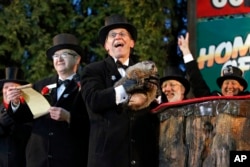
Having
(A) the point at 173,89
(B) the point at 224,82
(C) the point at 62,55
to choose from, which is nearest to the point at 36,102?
(C) the point at 62,55

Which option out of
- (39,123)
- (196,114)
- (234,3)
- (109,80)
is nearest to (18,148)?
(39,123)

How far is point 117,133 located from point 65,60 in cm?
107

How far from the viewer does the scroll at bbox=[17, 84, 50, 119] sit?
4594 mm

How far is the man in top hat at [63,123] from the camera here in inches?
182

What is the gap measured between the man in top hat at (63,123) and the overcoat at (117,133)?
2.10 ft

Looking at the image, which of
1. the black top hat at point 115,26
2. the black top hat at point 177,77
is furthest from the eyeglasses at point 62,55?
the black top hat at point 177,77

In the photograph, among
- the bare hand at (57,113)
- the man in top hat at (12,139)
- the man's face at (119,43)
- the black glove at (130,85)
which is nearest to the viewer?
the black glove at (130,85)

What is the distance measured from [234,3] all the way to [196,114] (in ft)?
11.9

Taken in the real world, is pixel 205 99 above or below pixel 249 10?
below

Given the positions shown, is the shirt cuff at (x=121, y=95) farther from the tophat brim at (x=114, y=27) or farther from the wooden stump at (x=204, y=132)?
the tophat brim at (x=114, y=27)

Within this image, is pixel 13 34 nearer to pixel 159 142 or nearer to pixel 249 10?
pixel 249 10

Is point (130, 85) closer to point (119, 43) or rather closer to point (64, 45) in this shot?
point (119, 43)

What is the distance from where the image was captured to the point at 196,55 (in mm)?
7164

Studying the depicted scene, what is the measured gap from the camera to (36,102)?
4.62 metres
